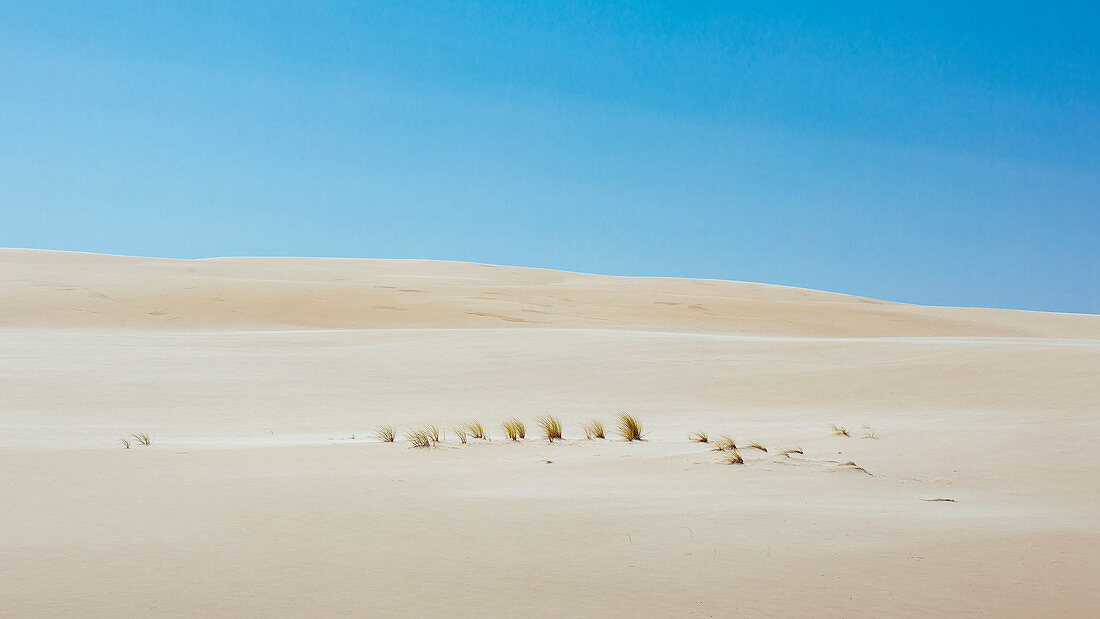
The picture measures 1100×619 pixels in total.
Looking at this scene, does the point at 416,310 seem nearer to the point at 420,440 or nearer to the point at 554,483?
the point at 420,440

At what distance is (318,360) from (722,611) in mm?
13523

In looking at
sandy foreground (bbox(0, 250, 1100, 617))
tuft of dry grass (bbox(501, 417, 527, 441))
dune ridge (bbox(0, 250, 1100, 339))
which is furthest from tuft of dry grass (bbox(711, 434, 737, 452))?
dune ridge (bbox(0, 250, 1100, 339))

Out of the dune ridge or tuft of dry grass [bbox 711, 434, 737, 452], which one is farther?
the dune ridge

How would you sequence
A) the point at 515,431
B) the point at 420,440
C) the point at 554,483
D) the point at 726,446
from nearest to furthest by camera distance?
1. the point at 554,483
2. the point at 726,446
3. the point at 420,440
4. the point at 515,431

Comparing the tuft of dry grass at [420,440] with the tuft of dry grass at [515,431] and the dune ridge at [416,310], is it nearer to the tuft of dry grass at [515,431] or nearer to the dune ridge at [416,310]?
the tuft of dry grass at [515,431]

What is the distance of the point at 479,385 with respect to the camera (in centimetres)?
1386

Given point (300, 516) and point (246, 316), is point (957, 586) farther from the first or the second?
point (246, 316)

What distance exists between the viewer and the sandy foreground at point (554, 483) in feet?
12.3

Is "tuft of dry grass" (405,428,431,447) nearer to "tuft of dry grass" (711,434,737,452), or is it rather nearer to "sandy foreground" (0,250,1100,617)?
"sandy foreground" (0,250,1100,617)

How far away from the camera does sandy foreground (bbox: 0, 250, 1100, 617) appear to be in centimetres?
374

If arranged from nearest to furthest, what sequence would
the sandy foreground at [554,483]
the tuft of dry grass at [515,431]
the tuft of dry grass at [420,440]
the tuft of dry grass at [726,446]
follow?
the sandy foreground at [554,483] < the tuft of dry grass at [726,446] < the tuft of dry grass at [420,440] < the tuft of dry grass at [515,431]

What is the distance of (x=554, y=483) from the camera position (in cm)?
614

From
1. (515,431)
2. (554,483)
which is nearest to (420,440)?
(515,431)

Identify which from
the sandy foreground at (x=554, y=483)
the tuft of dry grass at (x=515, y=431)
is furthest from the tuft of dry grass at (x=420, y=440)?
the tuft of dry grass at (x=515, y=431)
